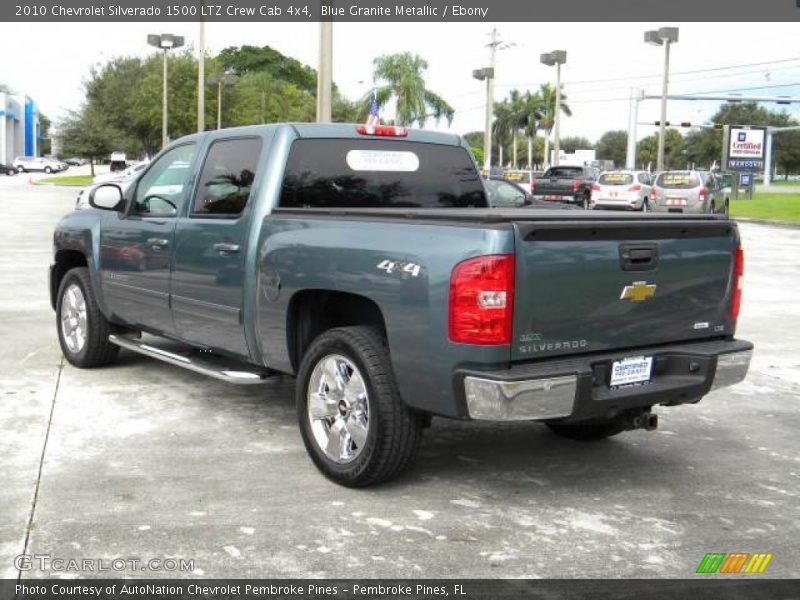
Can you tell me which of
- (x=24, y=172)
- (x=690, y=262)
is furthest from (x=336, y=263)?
(x=24, y=172)

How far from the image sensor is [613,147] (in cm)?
16325

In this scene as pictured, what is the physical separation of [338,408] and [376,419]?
15.7 inches

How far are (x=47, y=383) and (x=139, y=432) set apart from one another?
156 cm

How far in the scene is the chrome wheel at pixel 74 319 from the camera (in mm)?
7426

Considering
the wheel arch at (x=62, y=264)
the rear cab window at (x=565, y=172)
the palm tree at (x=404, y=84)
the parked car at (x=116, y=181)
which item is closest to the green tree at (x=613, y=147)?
the palm tree at (x=404, y=84)

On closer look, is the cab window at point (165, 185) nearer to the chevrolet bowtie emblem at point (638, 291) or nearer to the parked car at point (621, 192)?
the chevrolet bowtie emblem at point (638, 291)

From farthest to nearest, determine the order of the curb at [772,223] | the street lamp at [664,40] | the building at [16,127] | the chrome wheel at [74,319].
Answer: the building at [16,127], the street lamp at [664,40], the curb at [772,223], the chrome wheel at [74,319]

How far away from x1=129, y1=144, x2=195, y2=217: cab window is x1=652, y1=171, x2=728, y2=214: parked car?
23672 millimetres

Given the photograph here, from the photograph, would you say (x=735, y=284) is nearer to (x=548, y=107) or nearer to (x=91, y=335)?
(x=91, y=335)

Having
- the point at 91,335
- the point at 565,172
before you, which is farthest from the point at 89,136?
the point at 91,335

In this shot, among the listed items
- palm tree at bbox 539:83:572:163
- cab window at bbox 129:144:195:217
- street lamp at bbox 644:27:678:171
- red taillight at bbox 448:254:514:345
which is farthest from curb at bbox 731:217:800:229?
palm tree at bbox 539:83:572:163

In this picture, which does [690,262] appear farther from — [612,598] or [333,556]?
[333,556]

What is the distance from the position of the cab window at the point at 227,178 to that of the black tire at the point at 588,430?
2.25 metres

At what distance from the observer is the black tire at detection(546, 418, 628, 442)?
5566 mm
